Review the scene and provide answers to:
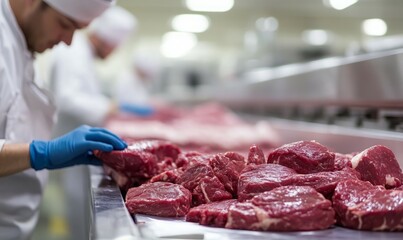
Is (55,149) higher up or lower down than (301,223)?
higher up

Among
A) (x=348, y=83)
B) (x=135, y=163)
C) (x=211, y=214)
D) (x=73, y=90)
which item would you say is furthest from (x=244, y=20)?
(x=211, y=214)

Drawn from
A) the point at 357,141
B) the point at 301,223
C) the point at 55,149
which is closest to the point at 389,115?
the point at 357,141

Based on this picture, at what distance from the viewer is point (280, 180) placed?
1.53 m

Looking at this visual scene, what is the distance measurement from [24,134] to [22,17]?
0.53 m

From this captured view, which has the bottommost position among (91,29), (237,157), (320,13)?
(237,157)

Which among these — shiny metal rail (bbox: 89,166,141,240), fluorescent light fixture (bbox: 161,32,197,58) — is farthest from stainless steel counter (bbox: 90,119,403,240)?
fluorescent light fixture (bbox: 161,32,197,58)

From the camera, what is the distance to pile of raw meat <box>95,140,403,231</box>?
1.35 meters

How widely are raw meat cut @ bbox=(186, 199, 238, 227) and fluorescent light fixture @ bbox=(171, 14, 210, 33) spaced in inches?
530

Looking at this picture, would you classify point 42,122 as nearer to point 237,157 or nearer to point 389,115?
point 237,157

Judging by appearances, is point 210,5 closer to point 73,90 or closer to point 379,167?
point 73,90

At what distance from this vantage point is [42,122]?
2564mm

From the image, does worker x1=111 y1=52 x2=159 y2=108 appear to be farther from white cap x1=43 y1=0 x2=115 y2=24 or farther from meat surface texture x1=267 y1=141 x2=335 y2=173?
meat surface texture x1=267 y1=141 x2=335 y2=173

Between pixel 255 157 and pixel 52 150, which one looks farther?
pixel 52 150

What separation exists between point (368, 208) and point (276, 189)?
0.83 feet
